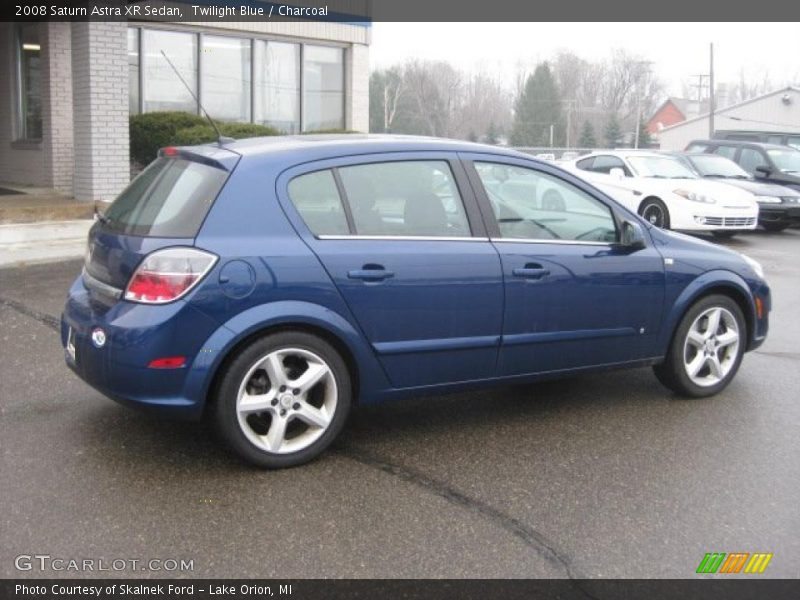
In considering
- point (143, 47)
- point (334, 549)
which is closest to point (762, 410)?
point (334, 549)

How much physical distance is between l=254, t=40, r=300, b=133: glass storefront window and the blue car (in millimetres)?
12033

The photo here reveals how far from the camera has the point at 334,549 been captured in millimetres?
3523

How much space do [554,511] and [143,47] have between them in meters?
13.2

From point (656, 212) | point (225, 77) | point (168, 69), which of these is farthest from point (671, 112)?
point (168, 69)

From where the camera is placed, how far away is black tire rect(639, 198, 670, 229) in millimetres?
14180

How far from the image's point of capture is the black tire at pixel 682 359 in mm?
5449

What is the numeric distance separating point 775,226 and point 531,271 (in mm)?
13035

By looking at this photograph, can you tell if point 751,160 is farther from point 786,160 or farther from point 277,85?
point 277,85

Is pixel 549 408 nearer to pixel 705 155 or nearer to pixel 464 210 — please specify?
pixel 464 210

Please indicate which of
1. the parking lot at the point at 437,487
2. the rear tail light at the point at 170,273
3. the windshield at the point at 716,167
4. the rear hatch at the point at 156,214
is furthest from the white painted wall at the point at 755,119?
the rear tail light at the point at 170,273

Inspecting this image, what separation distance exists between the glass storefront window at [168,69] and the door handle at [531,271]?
1162cm

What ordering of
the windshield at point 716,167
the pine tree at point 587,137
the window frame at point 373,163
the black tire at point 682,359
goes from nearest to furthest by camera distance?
the window frame at point 373,163, the black tire at point 682,359, the windshield at point 716,167, the pine tree at point 587,137

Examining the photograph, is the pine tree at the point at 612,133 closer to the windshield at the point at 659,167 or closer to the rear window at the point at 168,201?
the windshield at the point at 659,167

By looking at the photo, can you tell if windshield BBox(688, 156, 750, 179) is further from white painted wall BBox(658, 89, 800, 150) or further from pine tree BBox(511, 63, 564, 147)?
pine tree BBox(511, 63, 564, 147)
